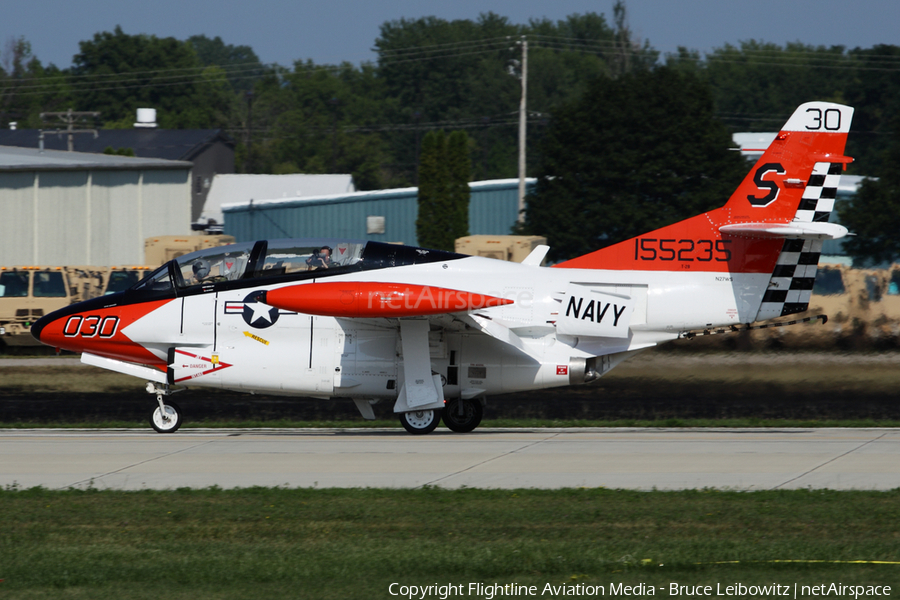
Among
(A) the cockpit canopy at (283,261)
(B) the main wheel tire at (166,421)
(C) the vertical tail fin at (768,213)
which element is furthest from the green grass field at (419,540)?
(C) the vertical tail fin at (768,213)

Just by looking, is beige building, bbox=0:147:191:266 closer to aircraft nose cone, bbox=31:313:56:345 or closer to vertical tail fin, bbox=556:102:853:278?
aircraft nose cone, bbox=31:313:56:345

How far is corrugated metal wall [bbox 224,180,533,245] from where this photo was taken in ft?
148

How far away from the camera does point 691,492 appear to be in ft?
32.9

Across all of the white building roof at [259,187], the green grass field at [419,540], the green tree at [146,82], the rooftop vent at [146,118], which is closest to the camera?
the green grass field at [419,540]

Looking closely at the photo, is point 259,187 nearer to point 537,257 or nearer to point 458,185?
point 458,185

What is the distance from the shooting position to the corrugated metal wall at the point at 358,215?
45.1 metres

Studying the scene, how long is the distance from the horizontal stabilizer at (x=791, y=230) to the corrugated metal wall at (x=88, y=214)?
3134 cm

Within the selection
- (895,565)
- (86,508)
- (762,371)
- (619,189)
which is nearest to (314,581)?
(86,508)

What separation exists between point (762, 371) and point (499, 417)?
5.64m

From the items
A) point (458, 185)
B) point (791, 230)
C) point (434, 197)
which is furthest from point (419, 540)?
point (458, 185)

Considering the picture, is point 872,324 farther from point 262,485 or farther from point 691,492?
point 262,485

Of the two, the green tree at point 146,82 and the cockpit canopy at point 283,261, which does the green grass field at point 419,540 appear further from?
the green tree at point 146,82

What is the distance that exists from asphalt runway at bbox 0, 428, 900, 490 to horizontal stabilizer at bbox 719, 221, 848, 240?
9.09ft

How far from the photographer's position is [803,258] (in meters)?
14.3
